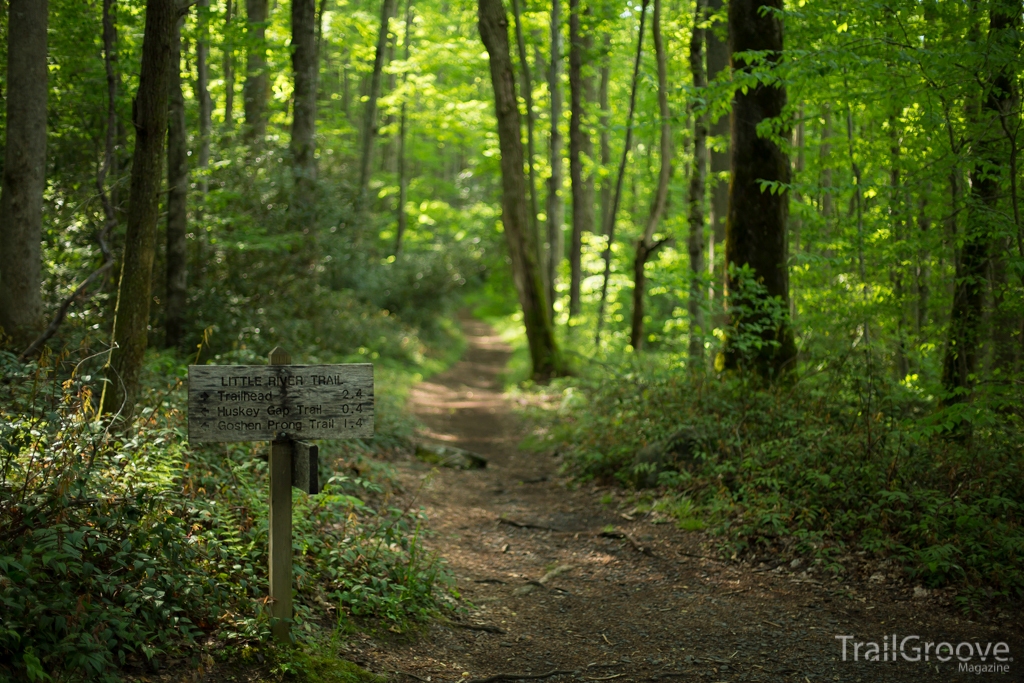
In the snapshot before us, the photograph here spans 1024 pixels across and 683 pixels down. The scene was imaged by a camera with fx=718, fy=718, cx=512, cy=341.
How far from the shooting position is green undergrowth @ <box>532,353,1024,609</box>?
207 inches

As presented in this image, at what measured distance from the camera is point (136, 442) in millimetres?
4473

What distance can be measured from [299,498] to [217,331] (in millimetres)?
5818

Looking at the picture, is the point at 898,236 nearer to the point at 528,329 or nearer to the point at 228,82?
the point at 528,329

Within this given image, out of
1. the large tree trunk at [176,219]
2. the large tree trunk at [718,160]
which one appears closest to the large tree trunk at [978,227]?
the large tree trunk at [718,160]

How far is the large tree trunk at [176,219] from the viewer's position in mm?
9547

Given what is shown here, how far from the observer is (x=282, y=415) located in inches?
153

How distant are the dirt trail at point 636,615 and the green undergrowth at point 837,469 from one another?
1.11 feet

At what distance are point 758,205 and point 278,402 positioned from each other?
22.8ft

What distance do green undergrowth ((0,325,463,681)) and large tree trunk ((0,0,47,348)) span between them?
5.62ft

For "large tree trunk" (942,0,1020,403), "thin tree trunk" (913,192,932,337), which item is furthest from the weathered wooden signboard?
"thin tree trunk" (913,192,932,337)

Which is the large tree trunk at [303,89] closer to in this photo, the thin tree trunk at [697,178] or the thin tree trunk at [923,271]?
the thin tree trunk at [697,178]

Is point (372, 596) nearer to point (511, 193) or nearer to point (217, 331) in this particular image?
point (217, 331)

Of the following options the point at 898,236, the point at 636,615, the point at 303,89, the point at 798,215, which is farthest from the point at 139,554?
the point at 303,89

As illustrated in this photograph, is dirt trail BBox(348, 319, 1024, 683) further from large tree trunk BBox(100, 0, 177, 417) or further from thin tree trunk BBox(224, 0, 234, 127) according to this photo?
thin tree trunk BBox(224, 0, 234, 127)
